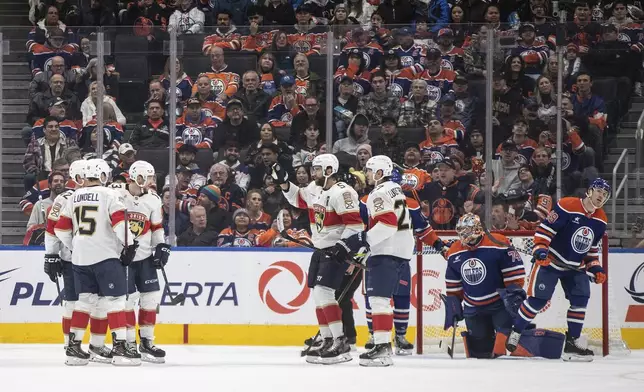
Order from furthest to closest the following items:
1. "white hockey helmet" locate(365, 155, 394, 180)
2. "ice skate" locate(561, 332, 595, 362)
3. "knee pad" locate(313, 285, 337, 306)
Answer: "ice skate" locate(561, 332, 595, 362)
"knee pad" locate(313, 285, 337, 306)
"white hockey helmet" locate(365, 155, 394, 180)

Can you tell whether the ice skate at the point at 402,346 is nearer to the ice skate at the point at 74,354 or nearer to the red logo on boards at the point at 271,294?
the red logo on boards at the point at 271,294

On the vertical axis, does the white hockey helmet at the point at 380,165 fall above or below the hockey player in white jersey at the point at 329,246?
above

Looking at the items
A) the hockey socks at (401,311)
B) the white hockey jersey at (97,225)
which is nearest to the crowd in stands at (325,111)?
the hockey socks at (401,311)

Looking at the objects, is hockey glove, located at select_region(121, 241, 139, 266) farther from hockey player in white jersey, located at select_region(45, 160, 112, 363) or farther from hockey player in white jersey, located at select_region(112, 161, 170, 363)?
hockey player in white jersey, located at select_region(112, 161, 170, 363)

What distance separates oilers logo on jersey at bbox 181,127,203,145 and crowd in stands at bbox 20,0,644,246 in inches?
0.5

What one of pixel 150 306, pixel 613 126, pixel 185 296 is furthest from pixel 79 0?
pixel 613 126

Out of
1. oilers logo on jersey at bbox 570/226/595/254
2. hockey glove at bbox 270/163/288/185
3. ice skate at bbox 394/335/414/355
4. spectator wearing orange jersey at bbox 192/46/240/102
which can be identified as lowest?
ice skate at bbox 394/335/414/355

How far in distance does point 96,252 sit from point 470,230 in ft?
9.72

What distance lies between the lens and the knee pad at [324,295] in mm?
8969

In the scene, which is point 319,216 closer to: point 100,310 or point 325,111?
point 325,111

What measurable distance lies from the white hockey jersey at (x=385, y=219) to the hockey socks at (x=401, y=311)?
984 mm

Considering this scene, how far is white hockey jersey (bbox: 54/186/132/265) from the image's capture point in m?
8.61

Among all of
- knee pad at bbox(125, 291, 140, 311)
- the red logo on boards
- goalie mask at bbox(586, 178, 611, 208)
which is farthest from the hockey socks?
knee pad at bbox(125, 291, 140, 311)

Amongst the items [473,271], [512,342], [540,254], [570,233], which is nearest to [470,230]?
[473,271]
